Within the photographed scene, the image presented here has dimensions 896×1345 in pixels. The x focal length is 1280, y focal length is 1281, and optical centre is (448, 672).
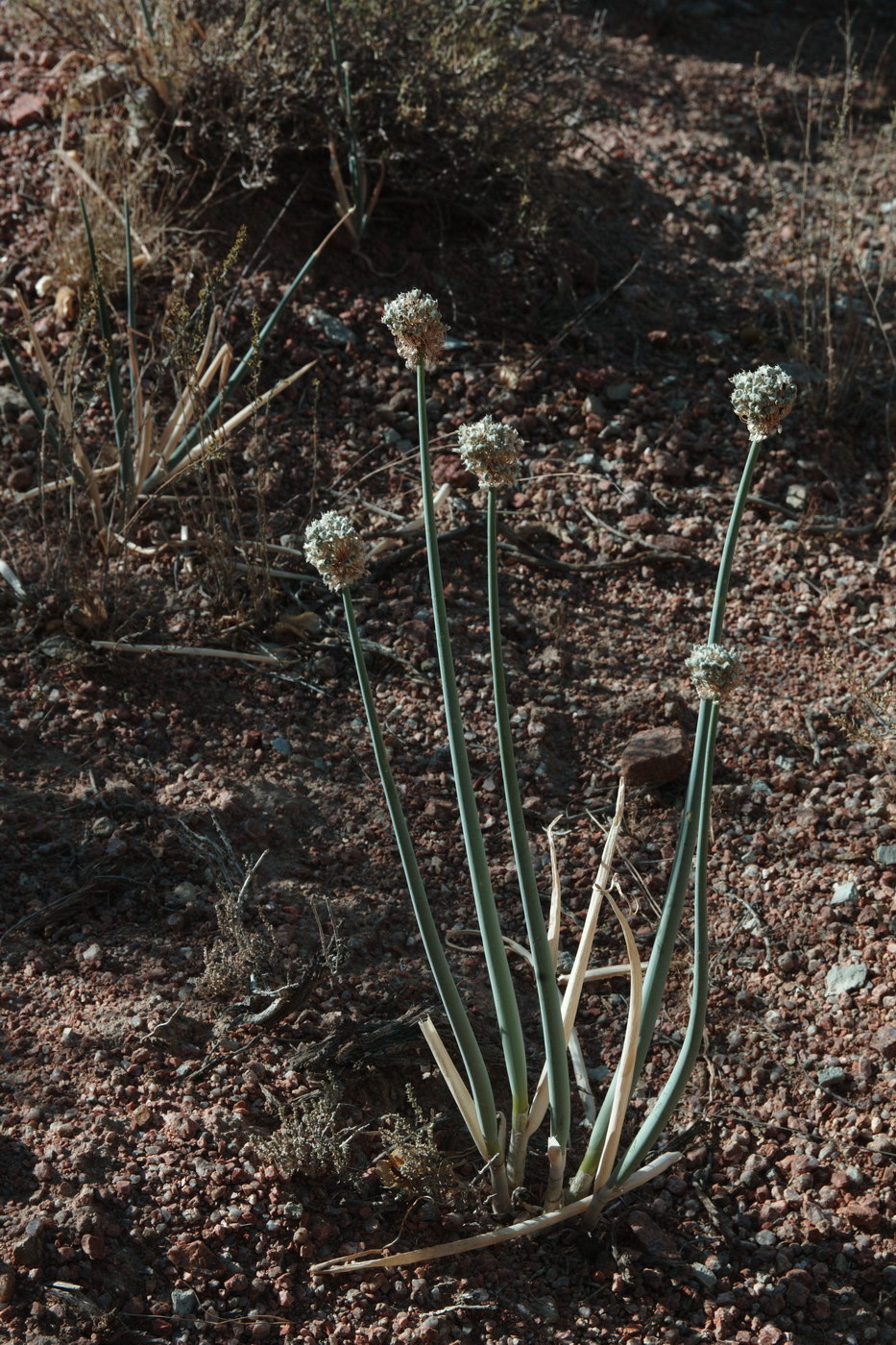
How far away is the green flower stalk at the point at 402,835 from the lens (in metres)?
1.77

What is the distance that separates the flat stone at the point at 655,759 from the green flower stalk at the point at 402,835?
1071 mm

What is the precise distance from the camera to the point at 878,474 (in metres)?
3.83

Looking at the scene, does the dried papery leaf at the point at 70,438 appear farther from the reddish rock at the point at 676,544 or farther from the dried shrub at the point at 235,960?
the reddish rock at the point at 676,544

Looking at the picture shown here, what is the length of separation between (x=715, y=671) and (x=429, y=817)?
1260 millimetres

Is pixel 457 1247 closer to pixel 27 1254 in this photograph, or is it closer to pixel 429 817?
pixel 27 1254

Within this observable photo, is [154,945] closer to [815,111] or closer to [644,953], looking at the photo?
[644,953]

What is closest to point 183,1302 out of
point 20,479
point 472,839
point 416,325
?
point 472,839

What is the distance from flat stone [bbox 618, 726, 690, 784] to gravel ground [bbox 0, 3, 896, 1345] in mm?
56

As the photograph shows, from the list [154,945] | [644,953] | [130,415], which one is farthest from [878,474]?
[154,945]

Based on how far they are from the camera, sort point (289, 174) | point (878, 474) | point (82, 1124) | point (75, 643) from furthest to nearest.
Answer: point (289, 174)
point (878, 474)
point (75, 643)
point (82, 1124)

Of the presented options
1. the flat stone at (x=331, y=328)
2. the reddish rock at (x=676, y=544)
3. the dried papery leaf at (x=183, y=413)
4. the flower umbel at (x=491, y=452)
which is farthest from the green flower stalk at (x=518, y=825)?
the flat stone at (x=331, y=328)

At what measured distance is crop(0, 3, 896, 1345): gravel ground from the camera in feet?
6.63

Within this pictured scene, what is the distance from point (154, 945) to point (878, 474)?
2.56 meters

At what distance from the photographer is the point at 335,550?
1.76 m
